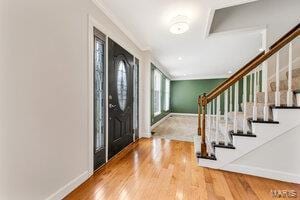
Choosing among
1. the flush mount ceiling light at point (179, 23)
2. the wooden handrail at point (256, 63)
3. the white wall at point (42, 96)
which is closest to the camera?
the white wall at point (42, 96)

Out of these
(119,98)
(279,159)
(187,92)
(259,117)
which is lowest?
(279,159)

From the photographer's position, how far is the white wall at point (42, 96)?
1.08 meters

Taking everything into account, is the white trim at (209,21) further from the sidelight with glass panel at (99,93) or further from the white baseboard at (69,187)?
the white baseboard at (69,187)

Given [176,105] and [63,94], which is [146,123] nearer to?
[63,94]

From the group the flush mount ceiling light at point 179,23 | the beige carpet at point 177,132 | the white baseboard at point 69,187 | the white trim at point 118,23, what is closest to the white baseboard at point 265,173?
the beige carpet at point 177,132

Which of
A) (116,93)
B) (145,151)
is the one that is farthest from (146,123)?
(116,93)

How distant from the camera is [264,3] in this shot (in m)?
2.61

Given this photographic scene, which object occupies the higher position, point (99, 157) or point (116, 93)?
point (116, 93)

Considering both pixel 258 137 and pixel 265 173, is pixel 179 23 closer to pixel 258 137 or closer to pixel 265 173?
pixel 258 137

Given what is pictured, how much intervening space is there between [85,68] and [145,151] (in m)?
1.92

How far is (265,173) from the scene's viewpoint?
1.92m

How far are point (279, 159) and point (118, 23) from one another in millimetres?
3132

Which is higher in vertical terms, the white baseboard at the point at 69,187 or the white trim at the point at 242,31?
the white trim at the point at 242,31

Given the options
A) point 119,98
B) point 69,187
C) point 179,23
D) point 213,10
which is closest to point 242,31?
point 213,10
